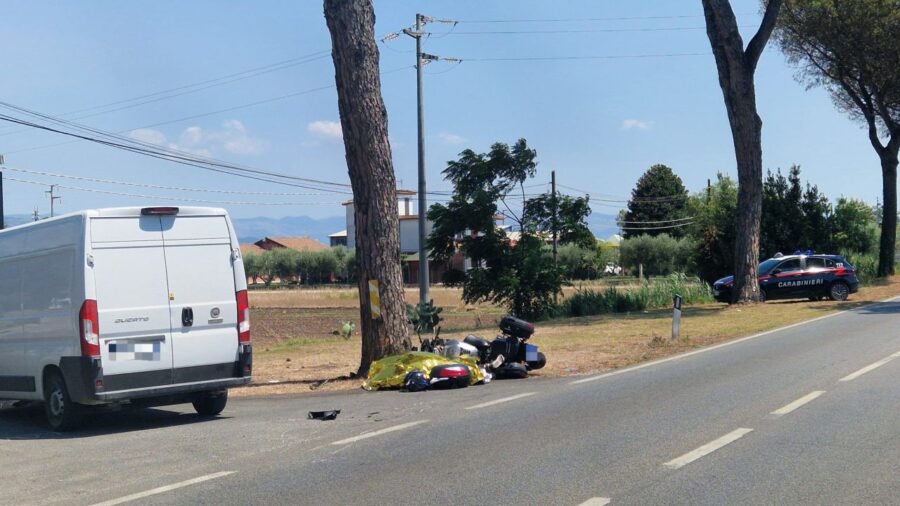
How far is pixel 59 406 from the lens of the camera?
10906mm

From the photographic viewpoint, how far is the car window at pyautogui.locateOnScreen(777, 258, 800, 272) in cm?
→ 3183

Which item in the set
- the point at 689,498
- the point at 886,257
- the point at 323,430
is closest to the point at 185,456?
the point at 323,430

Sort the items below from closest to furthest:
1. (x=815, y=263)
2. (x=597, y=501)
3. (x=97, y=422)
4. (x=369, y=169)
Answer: (x=597, y=501) < (x=97, y=422) < (x=369, y=169) < (x=815, y=263)

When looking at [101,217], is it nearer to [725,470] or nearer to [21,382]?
[21,382]

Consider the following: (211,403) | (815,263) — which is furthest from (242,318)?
(815,263)

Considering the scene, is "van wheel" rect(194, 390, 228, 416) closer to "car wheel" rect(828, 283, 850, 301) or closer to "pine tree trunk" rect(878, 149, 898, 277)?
"car wheel" rect(828, 283, 850, 301)

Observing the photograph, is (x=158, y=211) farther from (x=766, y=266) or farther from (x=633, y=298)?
(x=766, y=266)

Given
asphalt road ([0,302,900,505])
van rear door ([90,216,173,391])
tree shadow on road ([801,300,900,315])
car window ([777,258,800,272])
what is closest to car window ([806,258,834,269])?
car window ([777,258,800,272])

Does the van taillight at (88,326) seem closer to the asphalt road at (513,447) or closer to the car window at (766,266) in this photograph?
the asphalt road at (513,447)

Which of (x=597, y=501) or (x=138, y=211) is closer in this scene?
(x=597, y=501)

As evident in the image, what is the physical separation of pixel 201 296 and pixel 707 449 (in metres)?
6.16

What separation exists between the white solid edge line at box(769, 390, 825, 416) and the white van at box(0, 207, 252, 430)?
245 inches

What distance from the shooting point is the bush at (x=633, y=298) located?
32.2m

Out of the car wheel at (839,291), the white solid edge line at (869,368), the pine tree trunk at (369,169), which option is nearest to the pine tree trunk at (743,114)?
the car wheel at (839,291)
